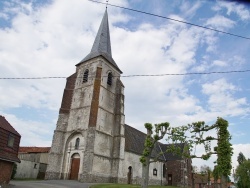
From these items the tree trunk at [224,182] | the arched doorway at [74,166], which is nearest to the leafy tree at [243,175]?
the tree trunk at [224,182]

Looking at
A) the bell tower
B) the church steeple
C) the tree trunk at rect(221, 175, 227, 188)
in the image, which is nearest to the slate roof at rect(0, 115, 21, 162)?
the bell tower

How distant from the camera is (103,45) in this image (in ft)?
136

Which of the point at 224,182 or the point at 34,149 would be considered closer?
the point at 224,182

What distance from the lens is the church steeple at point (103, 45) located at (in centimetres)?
3928

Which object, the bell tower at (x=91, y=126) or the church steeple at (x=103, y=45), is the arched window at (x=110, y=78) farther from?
the church steeple at (x=103, y=45)

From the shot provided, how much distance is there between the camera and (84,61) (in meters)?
38.9

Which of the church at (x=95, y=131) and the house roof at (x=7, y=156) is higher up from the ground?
the church at (x=95, y=131)

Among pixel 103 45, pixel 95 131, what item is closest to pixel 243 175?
pixel 95 131

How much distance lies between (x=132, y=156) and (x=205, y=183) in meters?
43.9

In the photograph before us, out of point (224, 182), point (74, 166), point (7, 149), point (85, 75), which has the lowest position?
point (224, 182)

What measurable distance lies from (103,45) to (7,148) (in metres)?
24.5

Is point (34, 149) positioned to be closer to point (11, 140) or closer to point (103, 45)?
point (103, 45)

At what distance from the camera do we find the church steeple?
39.3m

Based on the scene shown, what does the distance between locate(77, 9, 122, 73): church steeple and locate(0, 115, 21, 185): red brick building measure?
1848 cm
